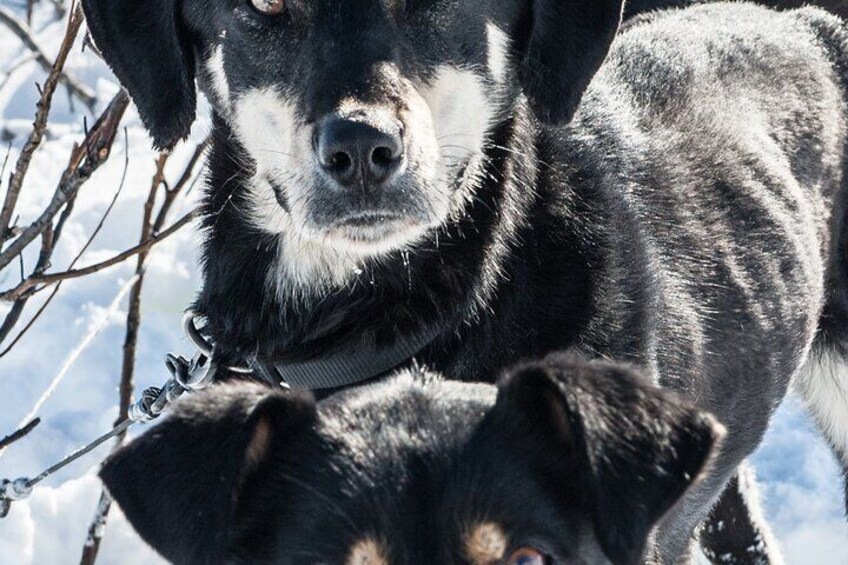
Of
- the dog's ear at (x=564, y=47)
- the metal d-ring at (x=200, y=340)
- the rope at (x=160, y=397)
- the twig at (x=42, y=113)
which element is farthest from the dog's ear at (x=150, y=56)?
the dog's ear at (x=564, y=47)

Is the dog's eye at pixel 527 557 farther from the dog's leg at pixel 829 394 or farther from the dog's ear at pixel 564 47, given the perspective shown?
the dog's leg at pixel 829 394

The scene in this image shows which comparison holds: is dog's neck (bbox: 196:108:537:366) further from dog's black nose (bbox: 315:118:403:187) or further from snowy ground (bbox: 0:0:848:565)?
snowy ground (bbox: 0:0:848:565)

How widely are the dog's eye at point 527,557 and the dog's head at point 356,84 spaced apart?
1166mm

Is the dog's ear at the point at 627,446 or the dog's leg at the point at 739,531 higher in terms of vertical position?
the dog's ear at the point at 627,446

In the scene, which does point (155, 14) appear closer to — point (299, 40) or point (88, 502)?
point (299, 40)

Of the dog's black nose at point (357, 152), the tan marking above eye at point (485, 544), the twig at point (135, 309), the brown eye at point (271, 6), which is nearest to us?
the tan marking above eye at point (485, 544)

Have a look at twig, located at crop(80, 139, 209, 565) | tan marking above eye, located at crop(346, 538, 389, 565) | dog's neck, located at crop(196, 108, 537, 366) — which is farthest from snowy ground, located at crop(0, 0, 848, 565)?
tan marking above eye, located at crop(346, 538, 389, 565)

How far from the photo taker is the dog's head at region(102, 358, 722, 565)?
10.9 feet

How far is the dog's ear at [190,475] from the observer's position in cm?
332

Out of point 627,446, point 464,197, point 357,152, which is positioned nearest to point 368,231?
point 357,152

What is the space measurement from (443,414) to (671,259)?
1.53 meters

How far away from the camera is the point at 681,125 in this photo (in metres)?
5.11

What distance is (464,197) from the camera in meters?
4.52

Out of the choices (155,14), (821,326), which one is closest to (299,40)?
(155,14)
